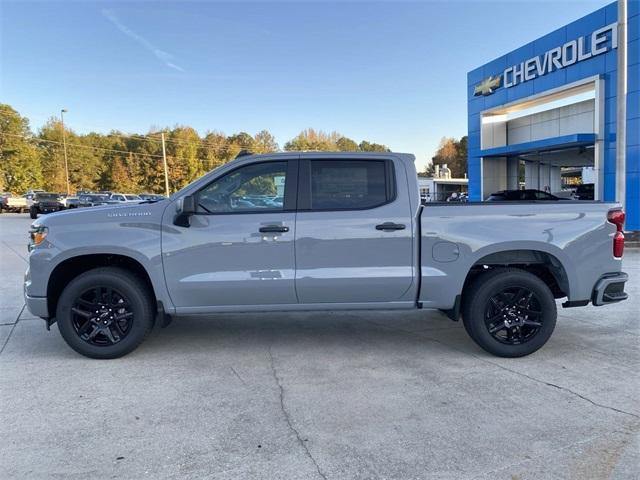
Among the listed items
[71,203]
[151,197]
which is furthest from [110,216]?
[71,203]

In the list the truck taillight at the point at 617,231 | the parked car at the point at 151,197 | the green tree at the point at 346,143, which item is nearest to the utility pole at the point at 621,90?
the truck taillight at the point at 617,231

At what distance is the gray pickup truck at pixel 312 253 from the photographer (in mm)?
4625

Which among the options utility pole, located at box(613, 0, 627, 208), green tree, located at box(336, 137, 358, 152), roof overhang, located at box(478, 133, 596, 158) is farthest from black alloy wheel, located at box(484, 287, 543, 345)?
green tree, located at box(336, 137, 358, 152)

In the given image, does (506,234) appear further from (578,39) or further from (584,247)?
(578,39)

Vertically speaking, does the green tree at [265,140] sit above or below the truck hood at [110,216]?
above

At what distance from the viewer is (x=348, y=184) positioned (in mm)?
4816

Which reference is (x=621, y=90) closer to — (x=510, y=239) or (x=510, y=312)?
(x=510, y=239)

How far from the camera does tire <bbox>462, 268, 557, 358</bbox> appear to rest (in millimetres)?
4723

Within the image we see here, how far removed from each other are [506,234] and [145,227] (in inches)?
133

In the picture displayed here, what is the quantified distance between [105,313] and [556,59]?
1792 cm

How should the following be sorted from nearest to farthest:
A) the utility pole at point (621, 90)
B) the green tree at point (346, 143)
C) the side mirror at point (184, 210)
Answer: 1. the side mirror at point (184, 210)
2. the utility pole at point (621, 90)
3. the green tree at point (346, 143)

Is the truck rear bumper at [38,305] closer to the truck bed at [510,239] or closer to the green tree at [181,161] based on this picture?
the truck bed at [510,239]

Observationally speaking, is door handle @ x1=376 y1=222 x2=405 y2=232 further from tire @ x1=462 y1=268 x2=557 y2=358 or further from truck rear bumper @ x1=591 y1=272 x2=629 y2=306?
truck rear bumper @ x1=591 y1=272 x2=629 y2=306

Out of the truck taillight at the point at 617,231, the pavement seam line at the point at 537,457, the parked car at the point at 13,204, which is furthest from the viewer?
the parked car at the point at 13,204
